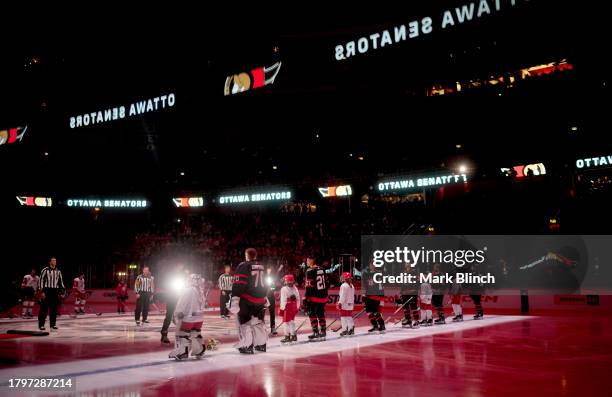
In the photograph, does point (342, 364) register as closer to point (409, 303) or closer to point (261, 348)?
point (261, 348)

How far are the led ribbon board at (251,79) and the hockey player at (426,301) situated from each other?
9127 mm

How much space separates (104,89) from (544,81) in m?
24.7

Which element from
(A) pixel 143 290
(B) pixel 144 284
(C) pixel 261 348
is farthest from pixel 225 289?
(C) pixel 261 348

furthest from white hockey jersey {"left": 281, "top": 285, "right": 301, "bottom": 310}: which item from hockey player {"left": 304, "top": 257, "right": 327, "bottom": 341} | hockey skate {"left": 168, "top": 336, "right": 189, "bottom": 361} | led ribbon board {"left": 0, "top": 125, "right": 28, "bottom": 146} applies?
led ribbon board {"left": 0, "top": 125, "right": 28, "bottom": 146}

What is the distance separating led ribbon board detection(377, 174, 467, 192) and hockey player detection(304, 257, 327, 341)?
60.9ft

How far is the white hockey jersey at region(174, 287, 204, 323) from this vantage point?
9398 millimetres

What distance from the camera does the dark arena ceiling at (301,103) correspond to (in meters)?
20.0

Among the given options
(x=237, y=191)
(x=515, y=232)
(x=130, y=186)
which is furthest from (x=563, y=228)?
(x=130, y=186)

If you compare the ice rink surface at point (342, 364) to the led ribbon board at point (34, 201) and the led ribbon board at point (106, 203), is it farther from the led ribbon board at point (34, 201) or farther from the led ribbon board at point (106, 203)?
the led ribbon board at point (106, 203)

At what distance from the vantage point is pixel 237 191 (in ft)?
123

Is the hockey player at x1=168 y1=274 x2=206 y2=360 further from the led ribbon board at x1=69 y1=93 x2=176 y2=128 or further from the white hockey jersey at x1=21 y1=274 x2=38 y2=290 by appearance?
the white hockey jersey at x1=21 y1=274 x2=38 y2=290

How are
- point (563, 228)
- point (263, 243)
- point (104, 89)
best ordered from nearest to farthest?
1. point (104, 89)
2. point (563, 228)
3. point (263, 243)

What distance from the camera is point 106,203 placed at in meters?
37.9

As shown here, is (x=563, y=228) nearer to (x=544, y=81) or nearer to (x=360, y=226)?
(x=544, y=81)
